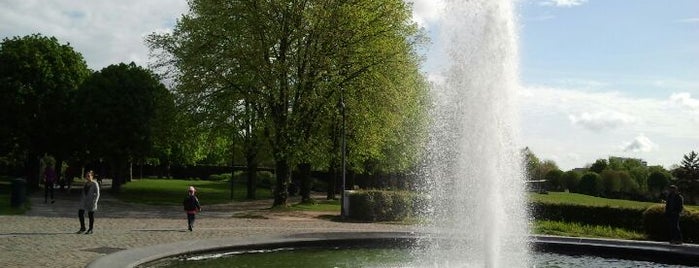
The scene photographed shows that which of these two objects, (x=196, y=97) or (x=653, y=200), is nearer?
(x=196, y=97)

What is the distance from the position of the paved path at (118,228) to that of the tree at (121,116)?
5.73 m

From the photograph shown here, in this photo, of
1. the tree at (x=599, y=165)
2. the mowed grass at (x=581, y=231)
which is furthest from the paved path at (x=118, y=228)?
the tree at (x=599, y=165)

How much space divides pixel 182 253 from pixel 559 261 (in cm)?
956

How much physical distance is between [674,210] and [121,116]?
30095 mm

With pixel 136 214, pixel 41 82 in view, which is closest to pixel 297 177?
pixel 41 82

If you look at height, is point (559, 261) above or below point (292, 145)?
below

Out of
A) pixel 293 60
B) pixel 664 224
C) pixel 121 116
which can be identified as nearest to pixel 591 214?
pixel 664 224

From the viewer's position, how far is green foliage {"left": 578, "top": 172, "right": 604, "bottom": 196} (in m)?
76.2

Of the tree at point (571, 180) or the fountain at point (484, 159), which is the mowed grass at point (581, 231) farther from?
the tree at point (571, 180)

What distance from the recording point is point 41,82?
41.7 meters

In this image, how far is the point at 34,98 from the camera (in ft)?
135

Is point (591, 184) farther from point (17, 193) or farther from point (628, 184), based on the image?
point (17, 193)

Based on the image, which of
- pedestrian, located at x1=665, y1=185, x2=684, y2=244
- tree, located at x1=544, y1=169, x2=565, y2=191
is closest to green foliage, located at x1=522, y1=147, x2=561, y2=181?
tree, located at x1=544, y1=169, x2=565, y2=191

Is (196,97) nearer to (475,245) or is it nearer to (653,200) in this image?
(475,245)
